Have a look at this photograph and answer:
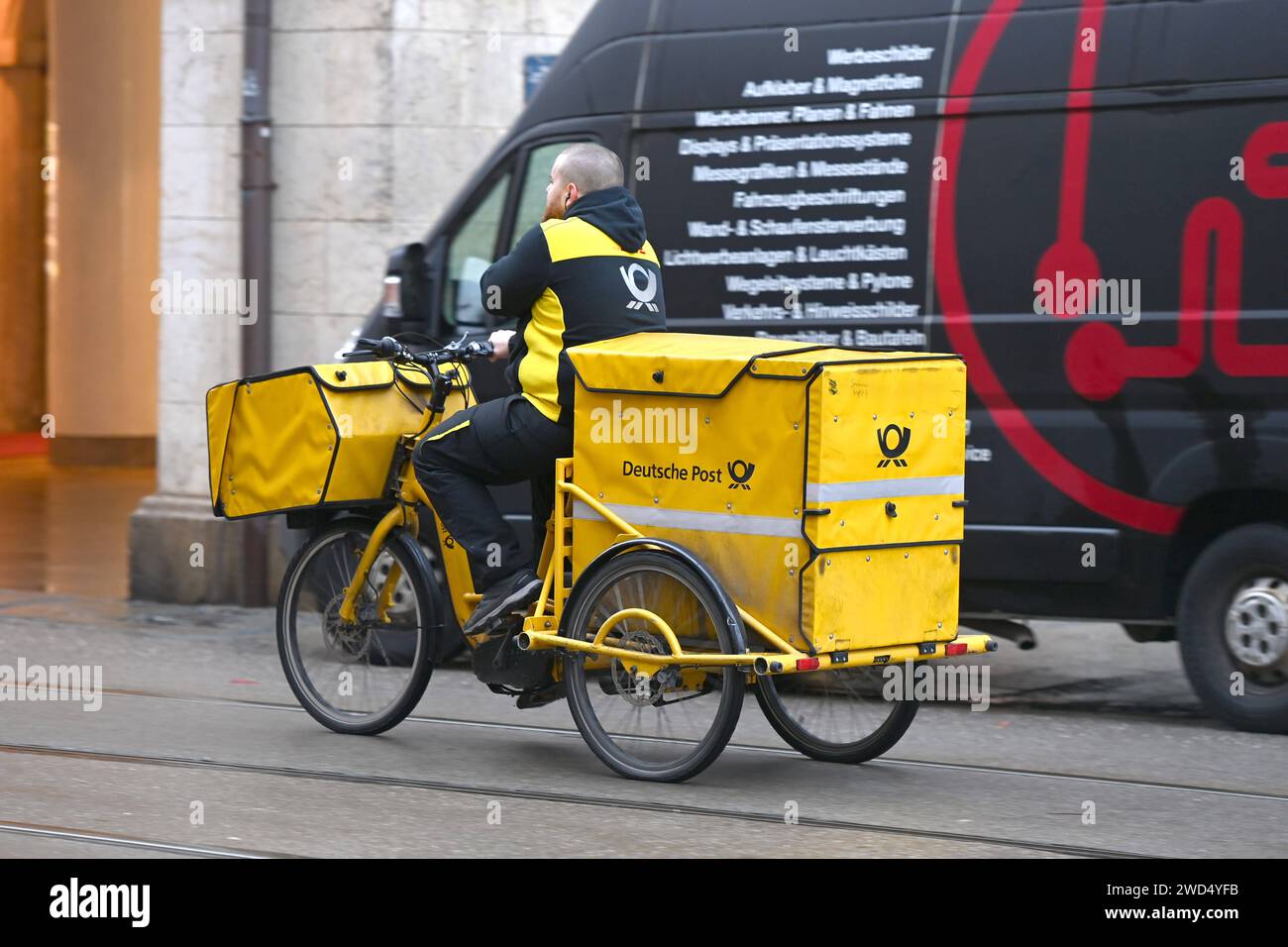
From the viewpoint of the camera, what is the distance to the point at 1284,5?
7137 millimetres

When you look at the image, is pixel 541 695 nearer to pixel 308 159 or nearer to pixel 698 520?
pixel 698 520

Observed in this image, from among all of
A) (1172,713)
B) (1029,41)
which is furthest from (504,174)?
(1172,713)

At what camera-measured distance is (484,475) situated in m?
6.52

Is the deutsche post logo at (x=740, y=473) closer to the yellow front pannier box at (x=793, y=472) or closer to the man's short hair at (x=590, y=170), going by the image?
the yellow front pannier box at (x=793, y=472)

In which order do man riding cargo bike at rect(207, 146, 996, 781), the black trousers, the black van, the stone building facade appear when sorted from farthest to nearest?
the stone building facade, the black van, the black trousers, man riding cargo bike at rect(207, 146, 996, 781)

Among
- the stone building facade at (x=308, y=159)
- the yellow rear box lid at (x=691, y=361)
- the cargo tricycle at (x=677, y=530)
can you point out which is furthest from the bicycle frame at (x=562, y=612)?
the stone building facade at (x=308, y=159)

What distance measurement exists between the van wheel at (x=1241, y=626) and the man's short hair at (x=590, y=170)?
2.72m

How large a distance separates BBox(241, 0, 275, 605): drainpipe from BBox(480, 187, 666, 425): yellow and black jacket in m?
4.70

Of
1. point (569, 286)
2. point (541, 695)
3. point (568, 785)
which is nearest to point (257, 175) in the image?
point (569, 286)

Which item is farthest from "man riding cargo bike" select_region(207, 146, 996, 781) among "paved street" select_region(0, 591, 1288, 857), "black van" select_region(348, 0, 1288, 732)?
"black van" select_region(348, 0, 1288, 732)

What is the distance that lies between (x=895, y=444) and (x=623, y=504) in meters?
0.86

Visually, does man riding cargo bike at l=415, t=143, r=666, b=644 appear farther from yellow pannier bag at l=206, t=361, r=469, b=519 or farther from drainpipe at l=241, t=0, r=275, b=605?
drainpipe at l=241, t=0, r=275, b=605

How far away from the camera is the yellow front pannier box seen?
5766 millimetres
